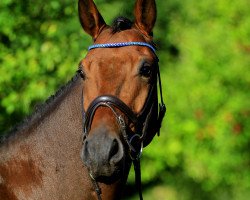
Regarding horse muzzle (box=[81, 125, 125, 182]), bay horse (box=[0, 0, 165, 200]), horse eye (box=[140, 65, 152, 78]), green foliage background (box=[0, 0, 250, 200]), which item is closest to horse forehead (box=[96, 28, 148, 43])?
bay horse (box=[0, 0, 165, 200])

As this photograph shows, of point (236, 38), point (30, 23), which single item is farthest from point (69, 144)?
point (236, 38)

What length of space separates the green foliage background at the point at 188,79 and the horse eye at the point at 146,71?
147 inches

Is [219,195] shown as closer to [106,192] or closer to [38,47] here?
[38,47]

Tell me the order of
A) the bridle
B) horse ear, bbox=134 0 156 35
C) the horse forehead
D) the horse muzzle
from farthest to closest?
horse ear, bbox=134 0 156 35, the horse forehead, the bridle, the horse muzzle

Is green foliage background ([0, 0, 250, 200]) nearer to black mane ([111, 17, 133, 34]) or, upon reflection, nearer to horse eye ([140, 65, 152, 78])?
black mane ([111, 17, 133, 34])

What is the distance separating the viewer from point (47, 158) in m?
4.24

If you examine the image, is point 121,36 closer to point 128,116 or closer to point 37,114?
point 128,116

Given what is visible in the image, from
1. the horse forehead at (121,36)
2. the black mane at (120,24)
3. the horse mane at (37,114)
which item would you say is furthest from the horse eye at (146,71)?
the horse mane at (37,114)

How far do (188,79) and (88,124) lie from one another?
6377mm

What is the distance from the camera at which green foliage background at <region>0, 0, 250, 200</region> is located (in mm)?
8023

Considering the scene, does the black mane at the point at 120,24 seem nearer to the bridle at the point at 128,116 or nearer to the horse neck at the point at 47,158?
the bridle at the point at 128,116

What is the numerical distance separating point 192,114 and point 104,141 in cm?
669

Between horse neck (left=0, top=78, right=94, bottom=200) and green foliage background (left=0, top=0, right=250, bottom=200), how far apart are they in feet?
11.6

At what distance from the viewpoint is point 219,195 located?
1151 centimetres
